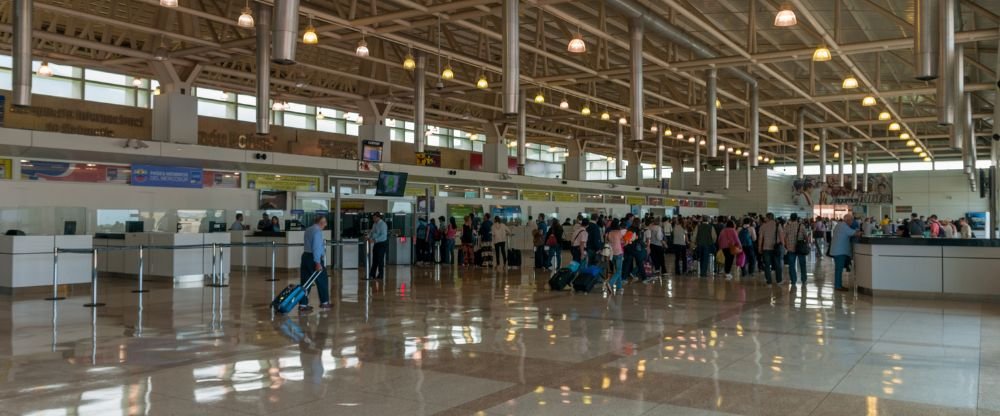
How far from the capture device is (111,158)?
18812 millimetres

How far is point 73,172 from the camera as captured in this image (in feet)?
61.0

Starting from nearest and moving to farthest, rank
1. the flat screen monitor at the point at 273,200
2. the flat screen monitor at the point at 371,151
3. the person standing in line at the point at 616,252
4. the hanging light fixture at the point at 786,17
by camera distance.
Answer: the hanging light fixture at the point at 786,17, the person standing in line at the point at 616,252, the flat screen monitor at the point at 273,200, the flat screen monitor at the point at 371,151

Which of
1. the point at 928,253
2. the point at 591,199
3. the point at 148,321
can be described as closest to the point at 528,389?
the point at 148,321

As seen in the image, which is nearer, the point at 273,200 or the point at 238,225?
the point at 238,225

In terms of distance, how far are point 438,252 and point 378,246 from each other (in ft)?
22.3

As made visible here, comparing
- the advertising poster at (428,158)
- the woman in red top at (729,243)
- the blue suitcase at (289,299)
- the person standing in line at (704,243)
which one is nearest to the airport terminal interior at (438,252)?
the blue suitcase at (289,299)

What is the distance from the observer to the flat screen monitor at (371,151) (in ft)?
81.8

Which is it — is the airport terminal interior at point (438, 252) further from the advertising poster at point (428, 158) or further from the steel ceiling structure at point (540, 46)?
the advertising poster at point (428, 158)

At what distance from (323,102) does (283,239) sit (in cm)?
1466

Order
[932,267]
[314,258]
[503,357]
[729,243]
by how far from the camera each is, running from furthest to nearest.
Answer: [729,243], [932,267], [314,258], [503,357]

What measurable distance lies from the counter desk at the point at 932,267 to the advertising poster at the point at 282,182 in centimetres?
1705

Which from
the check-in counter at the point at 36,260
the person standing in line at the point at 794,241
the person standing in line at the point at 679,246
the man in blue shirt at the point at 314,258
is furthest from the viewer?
the person standing in line at the point at 679,246

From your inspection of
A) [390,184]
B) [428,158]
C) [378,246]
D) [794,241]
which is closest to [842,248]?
[794,241]

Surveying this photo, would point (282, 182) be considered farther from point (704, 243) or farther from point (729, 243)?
point (729, 243)
